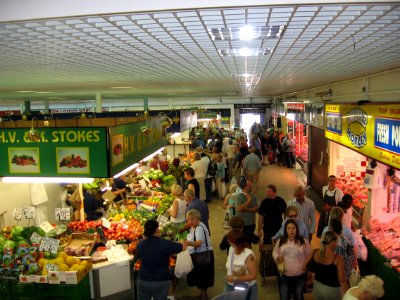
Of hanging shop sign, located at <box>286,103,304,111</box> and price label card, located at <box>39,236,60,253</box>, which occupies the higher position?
hanging shop sign, located at <box>286,103,304,111</box>

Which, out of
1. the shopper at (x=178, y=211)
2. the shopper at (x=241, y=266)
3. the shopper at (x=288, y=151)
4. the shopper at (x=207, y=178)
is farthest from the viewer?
the shopper at (x=288, y=151)

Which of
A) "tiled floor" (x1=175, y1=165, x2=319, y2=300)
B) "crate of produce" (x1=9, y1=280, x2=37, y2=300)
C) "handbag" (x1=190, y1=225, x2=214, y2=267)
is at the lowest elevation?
"tiled floor" (x1=175, y1=165, x2=319, y2=300)

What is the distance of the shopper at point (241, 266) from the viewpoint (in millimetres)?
4816

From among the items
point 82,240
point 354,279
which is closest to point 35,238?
point 82,240

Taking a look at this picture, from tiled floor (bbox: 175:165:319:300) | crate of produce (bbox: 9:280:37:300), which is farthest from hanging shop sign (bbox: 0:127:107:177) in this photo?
tiled floor (bbox: 175:165:319:300)

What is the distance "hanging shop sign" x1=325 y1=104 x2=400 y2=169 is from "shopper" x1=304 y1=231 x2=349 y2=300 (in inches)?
52.3

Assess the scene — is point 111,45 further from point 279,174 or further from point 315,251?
point 279,174

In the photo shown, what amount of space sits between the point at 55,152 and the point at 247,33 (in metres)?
2.84

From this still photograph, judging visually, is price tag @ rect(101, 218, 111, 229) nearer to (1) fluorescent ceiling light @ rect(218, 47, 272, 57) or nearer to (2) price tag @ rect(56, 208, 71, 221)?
(2) price tag @ rect(56, 208, 71, 221)

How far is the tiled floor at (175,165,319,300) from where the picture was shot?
21.2 feet

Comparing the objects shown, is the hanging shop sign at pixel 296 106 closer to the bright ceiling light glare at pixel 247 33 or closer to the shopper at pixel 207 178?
the shopper at pixel 207 178

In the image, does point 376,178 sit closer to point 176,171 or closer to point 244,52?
point 244,52

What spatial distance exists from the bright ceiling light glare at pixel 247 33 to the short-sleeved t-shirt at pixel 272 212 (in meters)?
4.20

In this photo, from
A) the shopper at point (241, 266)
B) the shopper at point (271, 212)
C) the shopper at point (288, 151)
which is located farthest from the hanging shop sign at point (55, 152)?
the shopper at point (288, 151)
